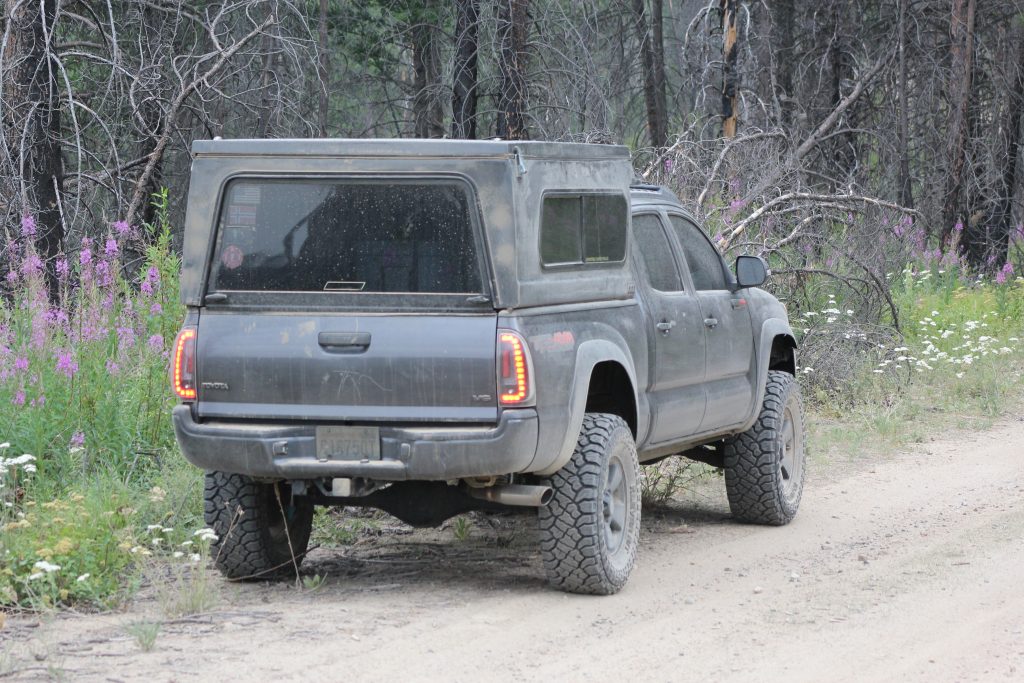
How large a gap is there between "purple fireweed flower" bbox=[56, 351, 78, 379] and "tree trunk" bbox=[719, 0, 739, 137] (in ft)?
34.4

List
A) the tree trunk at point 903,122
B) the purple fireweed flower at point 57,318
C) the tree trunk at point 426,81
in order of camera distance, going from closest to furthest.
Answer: the purple fireweed flower at point 57,318 → the tree trunk at point 426,81 → the tree trunk at point 903,122

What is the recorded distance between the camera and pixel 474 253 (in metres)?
5.88

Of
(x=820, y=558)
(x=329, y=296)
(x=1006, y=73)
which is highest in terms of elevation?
(x=1006, y=73)

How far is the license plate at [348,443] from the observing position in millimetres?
5840

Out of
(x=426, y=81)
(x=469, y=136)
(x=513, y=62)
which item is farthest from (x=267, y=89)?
(x=513, y=62)

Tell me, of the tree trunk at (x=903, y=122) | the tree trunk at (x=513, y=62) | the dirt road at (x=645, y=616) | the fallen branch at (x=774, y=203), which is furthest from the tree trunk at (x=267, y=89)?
the tree trunk at (x=903, y=122)

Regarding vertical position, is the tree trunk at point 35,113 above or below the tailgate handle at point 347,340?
above

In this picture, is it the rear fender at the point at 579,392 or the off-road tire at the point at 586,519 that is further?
the off-road tire at the point at 586,519

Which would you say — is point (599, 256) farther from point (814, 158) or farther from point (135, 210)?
point (814, 158)

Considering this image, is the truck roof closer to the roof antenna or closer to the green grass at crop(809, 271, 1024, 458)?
the roof antenna

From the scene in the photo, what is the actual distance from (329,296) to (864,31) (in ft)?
59.2

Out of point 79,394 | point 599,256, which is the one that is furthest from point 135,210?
point 599,256

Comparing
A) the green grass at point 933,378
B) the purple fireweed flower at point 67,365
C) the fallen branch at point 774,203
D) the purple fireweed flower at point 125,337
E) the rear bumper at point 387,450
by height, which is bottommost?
the green grass at point 933,378

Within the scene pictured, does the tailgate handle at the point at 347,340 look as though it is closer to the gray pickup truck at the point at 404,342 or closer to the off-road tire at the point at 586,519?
the gray pickup truck at the point at 404,342
